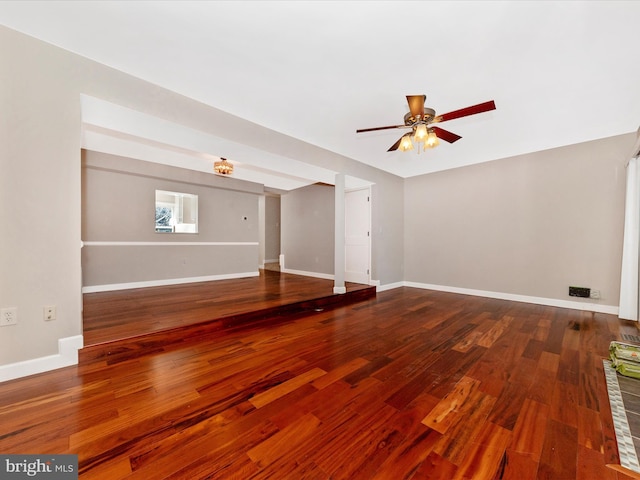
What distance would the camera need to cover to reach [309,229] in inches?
269

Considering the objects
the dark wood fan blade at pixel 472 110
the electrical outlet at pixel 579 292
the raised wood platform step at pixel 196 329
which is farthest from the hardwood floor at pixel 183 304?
the electrical outlet at pixel 579 292

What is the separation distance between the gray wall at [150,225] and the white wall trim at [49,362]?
2.98 meters

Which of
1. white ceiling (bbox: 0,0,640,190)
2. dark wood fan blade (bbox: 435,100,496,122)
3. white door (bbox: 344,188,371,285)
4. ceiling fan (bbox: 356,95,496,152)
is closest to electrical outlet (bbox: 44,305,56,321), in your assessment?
white ceiling (bbox: 0,0,640,190)

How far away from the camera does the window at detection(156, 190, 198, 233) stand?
17.3 ft

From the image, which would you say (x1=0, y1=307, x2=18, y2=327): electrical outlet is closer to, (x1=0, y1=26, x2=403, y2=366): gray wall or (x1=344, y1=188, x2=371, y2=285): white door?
(x1=0, y1=26, x2=403, y2=366): gray wall

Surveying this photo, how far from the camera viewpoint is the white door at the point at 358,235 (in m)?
5.52

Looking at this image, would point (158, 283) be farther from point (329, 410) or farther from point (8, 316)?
point (329, 410)

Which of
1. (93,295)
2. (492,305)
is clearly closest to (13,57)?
(93,295)

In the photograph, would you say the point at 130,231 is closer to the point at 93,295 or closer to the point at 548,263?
the point at 93,295

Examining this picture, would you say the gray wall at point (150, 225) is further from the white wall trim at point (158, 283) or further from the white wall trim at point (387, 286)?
the white wall trim at point (387, 286)

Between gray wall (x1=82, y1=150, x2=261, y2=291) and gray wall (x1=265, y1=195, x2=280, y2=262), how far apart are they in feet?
8.44

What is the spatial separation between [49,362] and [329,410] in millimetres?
2334

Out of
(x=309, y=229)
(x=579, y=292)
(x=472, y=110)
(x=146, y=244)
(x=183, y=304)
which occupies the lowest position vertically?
(x=183, y=304)

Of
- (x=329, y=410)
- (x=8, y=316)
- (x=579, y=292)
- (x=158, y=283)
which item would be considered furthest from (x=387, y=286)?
(x=8, y=316)
